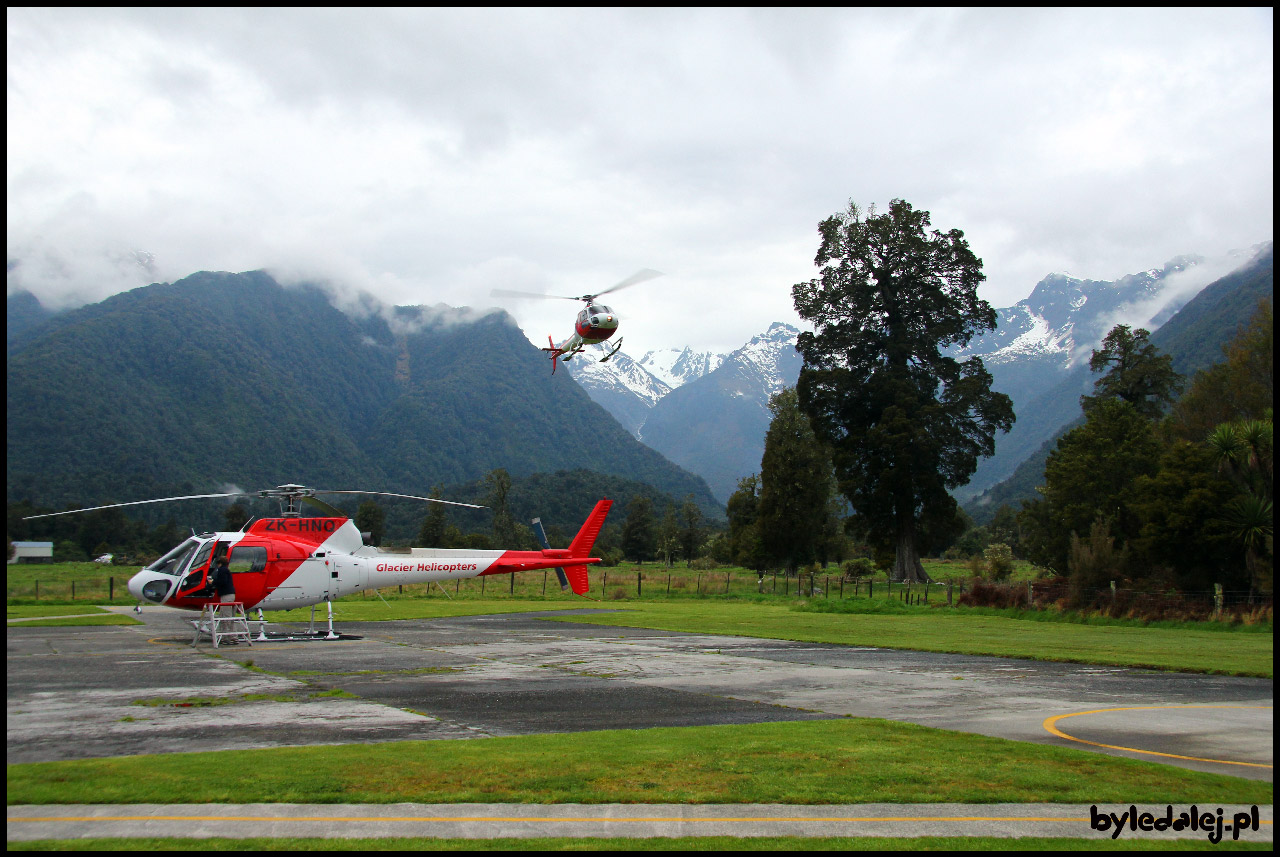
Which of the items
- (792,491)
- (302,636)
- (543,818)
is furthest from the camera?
(792,491)

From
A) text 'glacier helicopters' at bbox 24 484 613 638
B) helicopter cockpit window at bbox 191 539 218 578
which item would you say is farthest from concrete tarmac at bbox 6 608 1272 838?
helicopter cockpit window at bbox 191 539 218 578

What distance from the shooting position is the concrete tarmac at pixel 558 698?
800cm

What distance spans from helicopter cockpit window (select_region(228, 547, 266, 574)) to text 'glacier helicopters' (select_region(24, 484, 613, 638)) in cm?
2

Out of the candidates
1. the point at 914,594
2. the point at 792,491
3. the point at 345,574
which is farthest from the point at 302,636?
the point at 792,491

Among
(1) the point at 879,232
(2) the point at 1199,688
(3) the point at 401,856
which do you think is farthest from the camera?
(1) the point at 879,232

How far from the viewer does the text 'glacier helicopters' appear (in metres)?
18.6

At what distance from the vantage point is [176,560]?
18734 millimetres

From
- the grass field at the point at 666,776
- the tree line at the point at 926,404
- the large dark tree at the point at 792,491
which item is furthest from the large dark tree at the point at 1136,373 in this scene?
the grass field at the point at 666,776

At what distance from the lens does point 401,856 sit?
5.16 metres

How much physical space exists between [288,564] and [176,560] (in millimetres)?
2401

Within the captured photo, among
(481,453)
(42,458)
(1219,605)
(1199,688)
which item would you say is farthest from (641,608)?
(481,453)

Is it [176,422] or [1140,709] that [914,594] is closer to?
[1140,709]

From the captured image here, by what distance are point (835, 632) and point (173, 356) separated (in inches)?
6584

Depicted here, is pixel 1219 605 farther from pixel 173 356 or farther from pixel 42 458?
pixel 173 356
